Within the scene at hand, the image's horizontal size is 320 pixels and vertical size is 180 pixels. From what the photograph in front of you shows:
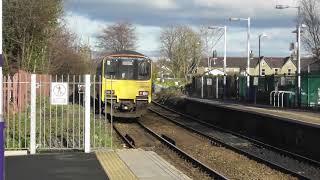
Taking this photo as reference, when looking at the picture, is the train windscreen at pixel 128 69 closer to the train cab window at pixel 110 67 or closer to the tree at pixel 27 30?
the train cab window at pixel 110 67

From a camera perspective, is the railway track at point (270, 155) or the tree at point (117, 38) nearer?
the railway track at point (270, 155)

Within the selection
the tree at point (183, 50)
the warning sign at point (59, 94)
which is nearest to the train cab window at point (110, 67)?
the warning sign at point (59, 94)

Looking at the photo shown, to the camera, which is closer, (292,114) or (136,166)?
(136,166)

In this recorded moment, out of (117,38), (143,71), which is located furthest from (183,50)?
(143,71)

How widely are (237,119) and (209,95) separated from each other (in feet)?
105

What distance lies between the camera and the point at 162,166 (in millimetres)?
12289

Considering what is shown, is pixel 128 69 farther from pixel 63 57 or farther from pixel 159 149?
pixel 63 57

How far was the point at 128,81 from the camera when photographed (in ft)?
101

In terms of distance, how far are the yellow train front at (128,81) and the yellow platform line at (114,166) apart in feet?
54.2

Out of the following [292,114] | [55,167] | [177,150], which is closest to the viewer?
[55,167]

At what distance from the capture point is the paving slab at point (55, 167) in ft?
34.9

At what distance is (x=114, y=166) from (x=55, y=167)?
114 centimetres

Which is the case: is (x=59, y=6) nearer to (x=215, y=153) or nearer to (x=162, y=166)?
(x=215, y=153)

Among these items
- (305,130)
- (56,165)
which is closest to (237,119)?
(305,130)
